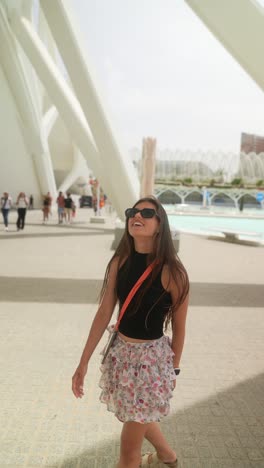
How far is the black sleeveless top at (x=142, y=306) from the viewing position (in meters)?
2.16

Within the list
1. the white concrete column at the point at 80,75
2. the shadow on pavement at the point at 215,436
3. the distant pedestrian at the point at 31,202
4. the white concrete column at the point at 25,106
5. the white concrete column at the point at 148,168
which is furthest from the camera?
the distant pedestrian at the point at 31,202

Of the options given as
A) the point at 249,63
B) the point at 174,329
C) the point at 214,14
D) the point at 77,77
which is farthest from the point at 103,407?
the point at 77,77

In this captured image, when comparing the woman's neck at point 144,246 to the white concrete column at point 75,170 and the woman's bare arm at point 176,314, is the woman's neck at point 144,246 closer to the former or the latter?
the woman's bare arm at point 176,314

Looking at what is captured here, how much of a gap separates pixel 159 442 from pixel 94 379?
4.85 feet

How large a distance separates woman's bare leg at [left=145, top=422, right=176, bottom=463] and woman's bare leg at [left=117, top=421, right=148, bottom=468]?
20cm

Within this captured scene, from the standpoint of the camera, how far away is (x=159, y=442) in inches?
94.8

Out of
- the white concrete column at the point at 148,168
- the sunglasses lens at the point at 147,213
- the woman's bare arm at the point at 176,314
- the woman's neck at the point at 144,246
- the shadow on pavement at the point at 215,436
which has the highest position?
the white concrete column at the point at 148,168

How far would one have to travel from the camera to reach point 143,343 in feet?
7.14

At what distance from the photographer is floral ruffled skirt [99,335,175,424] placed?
2.10 m

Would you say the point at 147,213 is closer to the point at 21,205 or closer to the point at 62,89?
the point at 21,205

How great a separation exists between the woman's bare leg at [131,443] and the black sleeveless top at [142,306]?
0.42m

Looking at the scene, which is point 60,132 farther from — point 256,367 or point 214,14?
point 256,367

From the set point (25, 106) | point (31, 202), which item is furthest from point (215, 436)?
point (31, 202)

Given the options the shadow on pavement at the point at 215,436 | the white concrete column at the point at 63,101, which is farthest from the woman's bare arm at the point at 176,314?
the white concrete column at the point at 63,101
